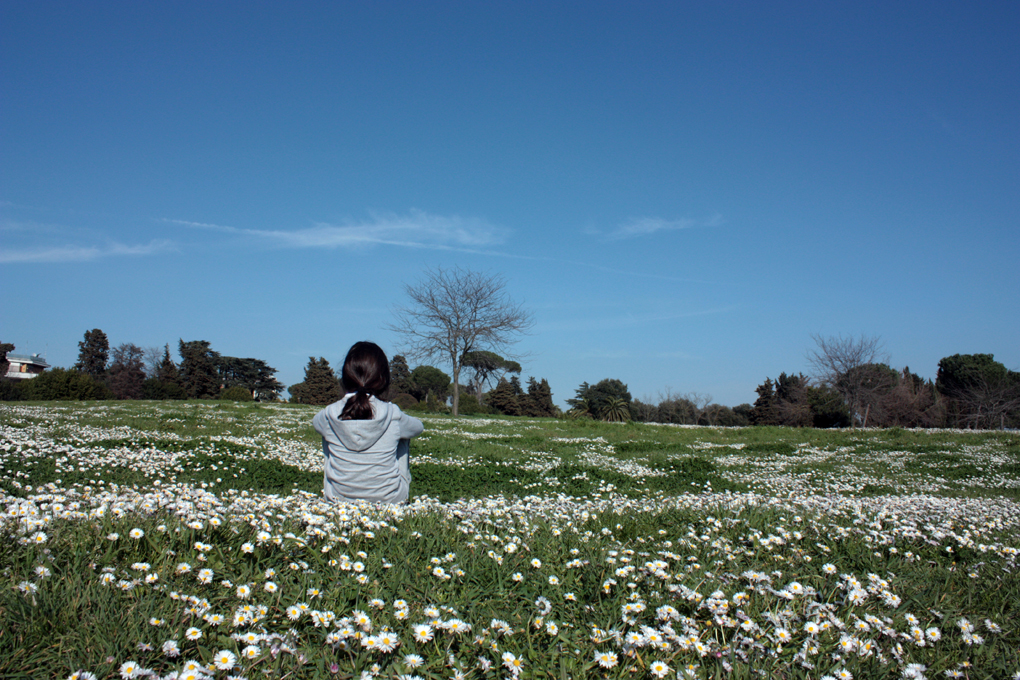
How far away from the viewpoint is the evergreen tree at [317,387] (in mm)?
58219

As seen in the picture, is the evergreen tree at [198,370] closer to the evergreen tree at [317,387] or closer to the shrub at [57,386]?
the evergreen tree at [317,387]

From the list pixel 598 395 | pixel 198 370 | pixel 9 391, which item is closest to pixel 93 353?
pixel 198 370

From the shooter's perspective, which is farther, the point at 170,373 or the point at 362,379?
the point at 170,373

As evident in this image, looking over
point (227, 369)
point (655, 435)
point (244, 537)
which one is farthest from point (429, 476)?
point (227, 369)

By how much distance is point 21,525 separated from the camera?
134 inches

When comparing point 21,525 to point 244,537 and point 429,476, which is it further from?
point 429,476

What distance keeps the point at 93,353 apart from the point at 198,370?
16841 millimetres

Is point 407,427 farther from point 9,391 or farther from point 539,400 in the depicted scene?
point 539,400

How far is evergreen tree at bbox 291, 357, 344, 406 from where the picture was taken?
5822 centimetres

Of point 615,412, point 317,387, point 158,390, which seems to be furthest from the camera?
point 317,387

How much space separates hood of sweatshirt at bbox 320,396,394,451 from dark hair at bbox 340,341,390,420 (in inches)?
2.5

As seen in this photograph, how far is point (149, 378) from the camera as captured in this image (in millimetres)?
52031

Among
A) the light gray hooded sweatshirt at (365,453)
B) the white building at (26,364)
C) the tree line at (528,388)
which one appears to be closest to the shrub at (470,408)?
the tree line at (528,388)

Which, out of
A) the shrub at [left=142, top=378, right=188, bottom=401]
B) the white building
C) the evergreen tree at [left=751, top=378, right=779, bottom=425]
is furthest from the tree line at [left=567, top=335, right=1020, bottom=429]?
the white building
